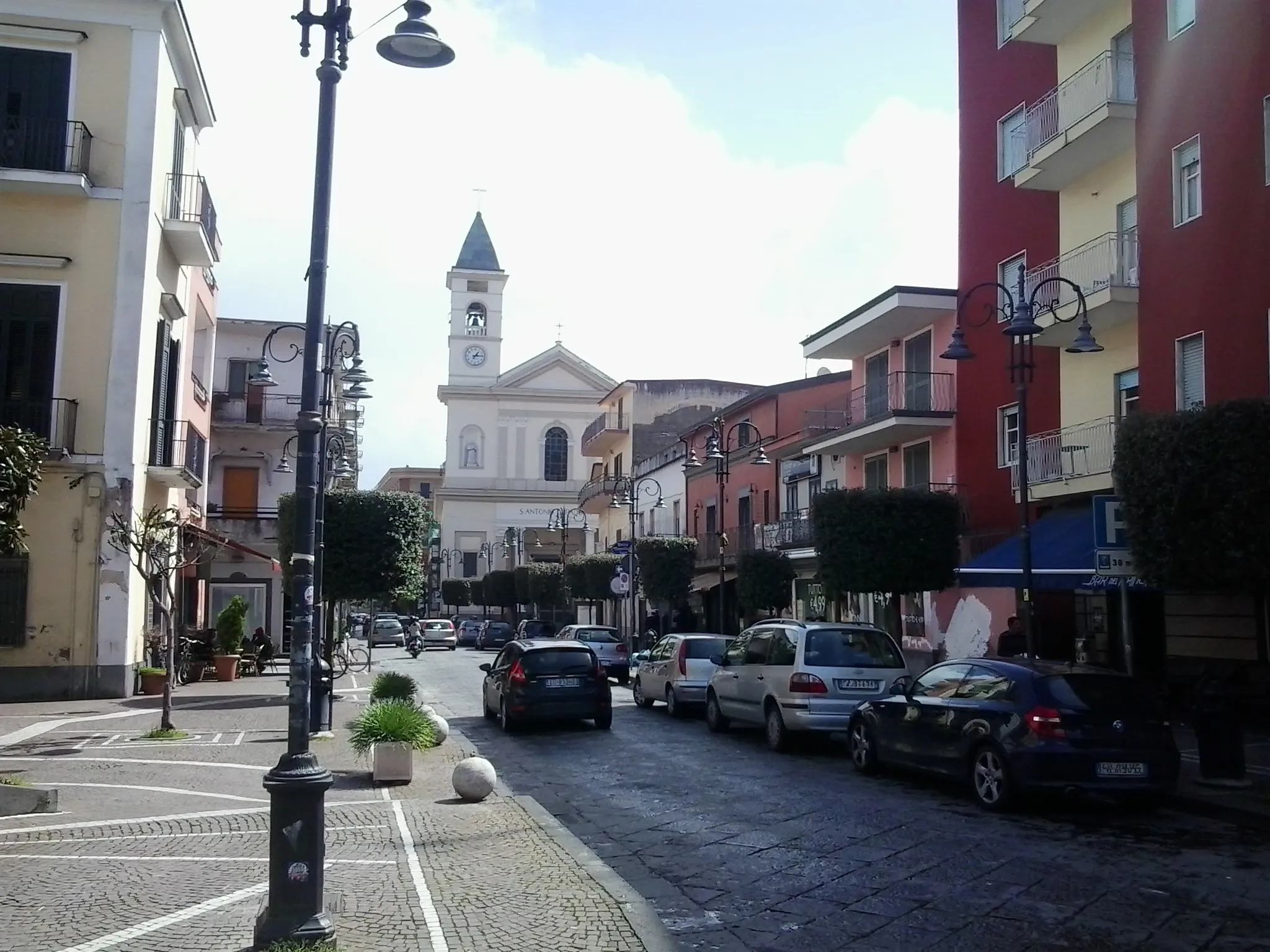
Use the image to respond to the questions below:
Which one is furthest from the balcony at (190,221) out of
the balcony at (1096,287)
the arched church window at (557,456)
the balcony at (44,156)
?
the arched church window at (557,456)

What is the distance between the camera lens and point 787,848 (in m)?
9.71

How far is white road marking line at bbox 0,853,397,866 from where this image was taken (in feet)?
→ 28.9

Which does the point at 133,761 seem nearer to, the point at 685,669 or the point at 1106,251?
the point at 685,669

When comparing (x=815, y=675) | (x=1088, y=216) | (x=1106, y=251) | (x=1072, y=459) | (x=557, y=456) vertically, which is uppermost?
(x=557, y=456)

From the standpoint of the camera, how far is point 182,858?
8.91 meters

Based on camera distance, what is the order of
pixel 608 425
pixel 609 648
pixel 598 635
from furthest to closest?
pixel 608 425
pixel 598 635
pixel 609 648

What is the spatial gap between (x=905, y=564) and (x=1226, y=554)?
29.4 feet

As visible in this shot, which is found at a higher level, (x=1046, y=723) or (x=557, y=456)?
(x=557, y=456)

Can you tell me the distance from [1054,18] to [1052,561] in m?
11.1

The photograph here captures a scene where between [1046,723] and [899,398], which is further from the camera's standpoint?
[899,398]

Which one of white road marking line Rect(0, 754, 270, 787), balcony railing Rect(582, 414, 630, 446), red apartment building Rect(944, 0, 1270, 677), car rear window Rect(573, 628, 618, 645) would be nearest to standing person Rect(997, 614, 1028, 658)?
red apartment building Rect(944, 0, 1270, 677)

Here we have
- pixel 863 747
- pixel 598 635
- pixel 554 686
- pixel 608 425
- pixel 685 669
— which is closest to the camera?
pixel 863 747

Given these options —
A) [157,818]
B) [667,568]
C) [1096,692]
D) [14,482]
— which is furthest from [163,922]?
[667,568]

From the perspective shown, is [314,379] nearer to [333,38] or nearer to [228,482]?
[333,38]
